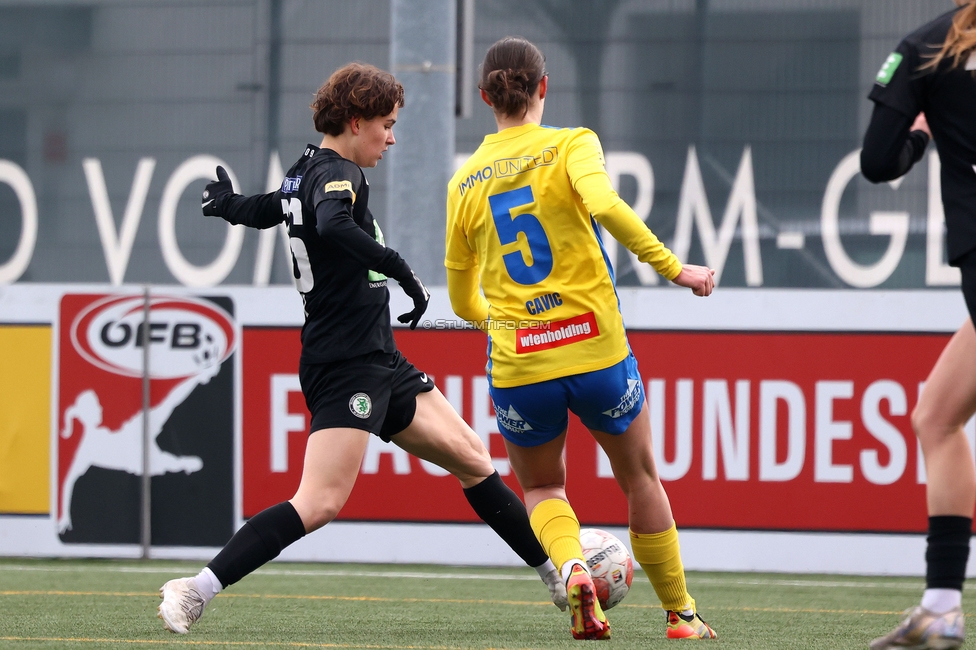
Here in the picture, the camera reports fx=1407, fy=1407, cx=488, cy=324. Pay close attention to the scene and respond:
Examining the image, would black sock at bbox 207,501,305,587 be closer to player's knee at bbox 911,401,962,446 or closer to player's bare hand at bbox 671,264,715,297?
player's bare hand at bbox 671,264,715,297

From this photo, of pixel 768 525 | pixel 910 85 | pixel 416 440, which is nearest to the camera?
pixel 910 85

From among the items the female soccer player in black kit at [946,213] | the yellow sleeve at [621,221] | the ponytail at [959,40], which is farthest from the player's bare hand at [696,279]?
the ponytail at [959,40]

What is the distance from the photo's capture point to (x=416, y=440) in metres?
4.38

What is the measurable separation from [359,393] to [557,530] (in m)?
0.70

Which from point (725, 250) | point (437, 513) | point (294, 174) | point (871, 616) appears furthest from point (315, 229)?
point (725, 250)

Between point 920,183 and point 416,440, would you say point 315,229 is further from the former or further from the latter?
point 920,183

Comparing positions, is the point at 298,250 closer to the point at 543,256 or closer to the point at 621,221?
the point at 543,256

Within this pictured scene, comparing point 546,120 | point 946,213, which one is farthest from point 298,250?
point 546,120

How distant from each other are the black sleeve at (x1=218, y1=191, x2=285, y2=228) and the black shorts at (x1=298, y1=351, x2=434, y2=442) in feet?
1.47

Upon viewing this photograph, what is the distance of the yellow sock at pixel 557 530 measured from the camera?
13.0 ft

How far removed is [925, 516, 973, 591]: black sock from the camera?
125 inches

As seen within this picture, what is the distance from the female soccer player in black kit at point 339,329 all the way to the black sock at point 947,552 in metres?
1.42

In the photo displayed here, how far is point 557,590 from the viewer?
4.39 meters

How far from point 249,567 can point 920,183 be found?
7176 mm
